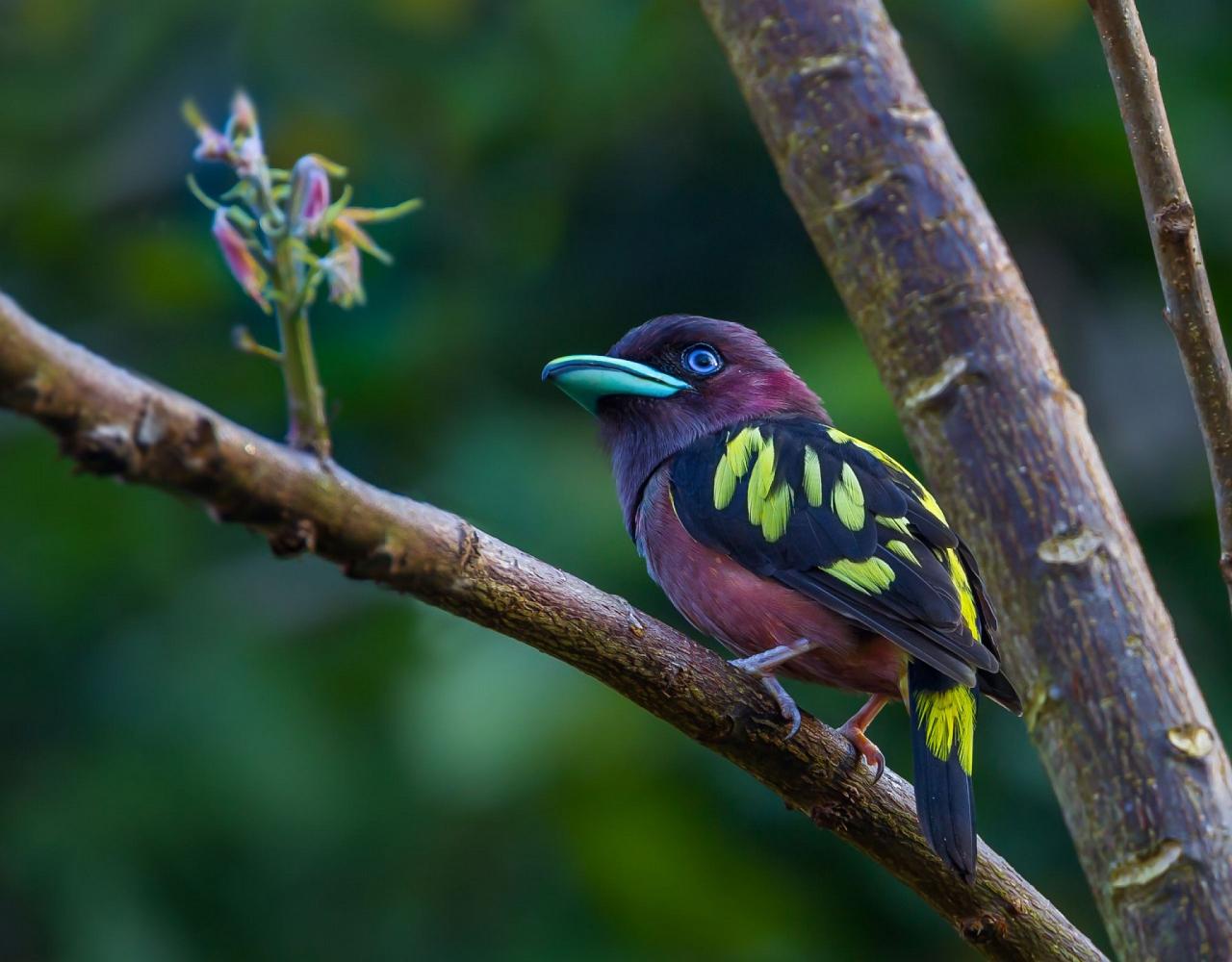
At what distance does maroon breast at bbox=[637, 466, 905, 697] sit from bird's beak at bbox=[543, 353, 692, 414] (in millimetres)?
343

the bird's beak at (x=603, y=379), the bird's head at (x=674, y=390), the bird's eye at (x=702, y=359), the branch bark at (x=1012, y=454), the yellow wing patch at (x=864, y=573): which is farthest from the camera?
the bird's eye at (x=702, y=359)

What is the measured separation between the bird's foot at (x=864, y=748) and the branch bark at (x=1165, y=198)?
88 centimetres

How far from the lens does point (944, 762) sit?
3.06m

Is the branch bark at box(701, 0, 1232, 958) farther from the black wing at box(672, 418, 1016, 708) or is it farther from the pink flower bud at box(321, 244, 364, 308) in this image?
the pink flower bud at box(321, 244, 364, 308)

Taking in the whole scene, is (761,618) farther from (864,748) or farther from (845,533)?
(864,748)

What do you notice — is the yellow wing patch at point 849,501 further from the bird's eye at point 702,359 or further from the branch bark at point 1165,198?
the branch bark at point 1165,198

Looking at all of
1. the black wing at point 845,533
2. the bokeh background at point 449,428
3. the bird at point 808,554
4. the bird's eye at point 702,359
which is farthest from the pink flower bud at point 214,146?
the bokeh background at point 449,428

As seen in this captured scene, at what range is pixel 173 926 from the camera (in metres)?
7.27

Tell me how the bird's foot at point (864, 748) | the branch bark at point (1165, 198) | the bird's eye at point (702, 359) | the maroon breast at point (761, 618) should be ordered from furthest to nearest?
the bird's eye at point (702, 359), the maroon breast at point (761, 618), the bird's foot at point (864, 748), the branch bark at point (1165, 198)

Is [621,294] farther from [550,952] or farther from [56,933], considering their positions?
[56,933]

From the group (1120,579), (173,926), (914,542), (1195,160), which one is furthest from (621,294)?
(1120,579)

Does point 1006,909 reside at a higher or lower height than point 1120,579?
lower

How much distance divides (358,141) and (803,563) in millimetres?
4532

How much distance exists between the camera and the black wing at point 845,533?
128 inches
